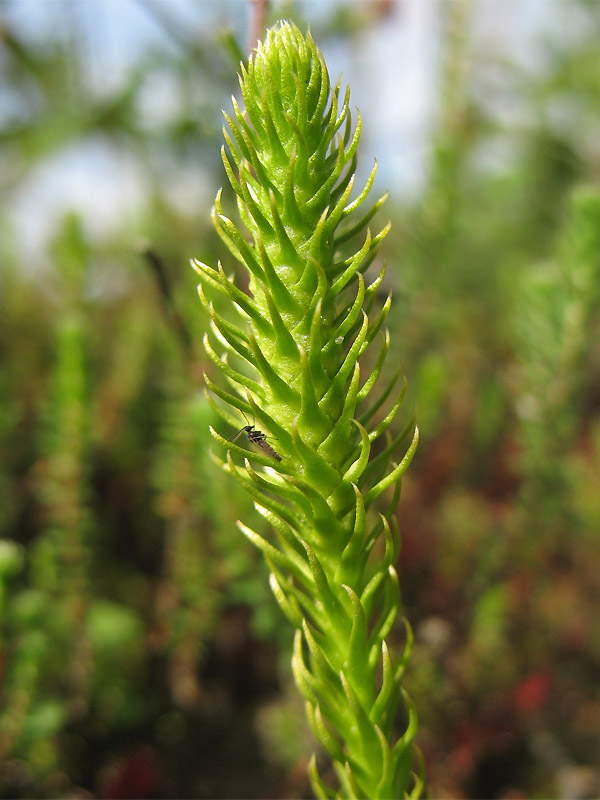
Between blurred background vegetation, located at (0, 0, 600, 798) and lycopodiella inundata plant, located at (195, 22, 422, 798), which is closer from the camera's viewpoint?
lycopodiella inundata plant, located at (195, 22, 422, 798)

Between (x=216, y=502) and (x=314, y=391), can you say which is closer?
(x=314, y=391)

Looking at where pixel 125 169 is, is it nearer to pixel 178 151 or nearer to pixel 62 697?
pixel 178 151

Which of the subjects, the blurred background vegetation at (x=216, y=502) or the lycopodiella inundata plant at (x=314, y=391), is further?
the blurred background vegetation at (x=216, y=502)

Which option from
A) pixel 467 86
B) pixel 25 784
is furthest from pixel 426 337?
pixel 25 784
